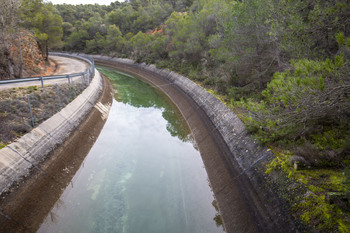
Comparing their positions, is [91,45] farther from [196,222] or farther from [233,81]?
[196,222]

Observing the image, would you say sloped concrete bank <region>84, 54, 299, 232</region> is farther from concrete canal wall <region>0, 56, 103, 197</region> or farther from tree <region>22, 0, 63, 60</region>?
tree <region>22, 0, 63, 60</region>

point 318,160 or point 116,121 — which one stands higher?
point 318,160

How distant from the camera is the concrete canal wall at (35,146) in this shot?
1010 cm

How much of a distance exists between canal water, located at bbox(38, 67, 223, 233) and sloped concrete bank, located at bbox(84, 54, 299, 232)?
687mm

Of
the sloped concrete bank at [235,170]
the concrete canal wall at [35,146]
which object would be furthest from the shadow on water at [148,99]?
the concrete canal wall at [35,146]

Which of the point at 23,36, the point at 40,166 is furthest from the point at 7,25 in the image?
the point at 40,166

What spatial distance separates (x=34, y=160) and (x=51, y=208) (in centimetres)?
272

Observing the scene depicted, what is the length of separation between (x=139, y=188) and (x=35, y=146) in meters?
5.84

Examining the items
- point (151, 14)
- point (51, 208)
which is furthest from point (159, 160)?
point (151, 14)

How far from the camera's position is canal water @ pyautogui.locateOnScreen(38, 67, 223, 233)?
1028 cm

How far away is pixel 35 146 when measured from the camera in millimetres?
12305

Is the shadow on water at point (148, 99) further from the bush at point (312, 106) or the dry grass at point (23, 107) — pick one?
the dry grass at point (23, 107)

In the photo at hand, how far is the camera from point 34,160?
38.8 feet

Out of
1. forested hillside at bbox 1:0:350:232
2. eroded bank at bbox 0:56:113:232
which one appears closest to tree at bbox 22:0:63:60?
forested hillside at bbox 1:0:350:232
